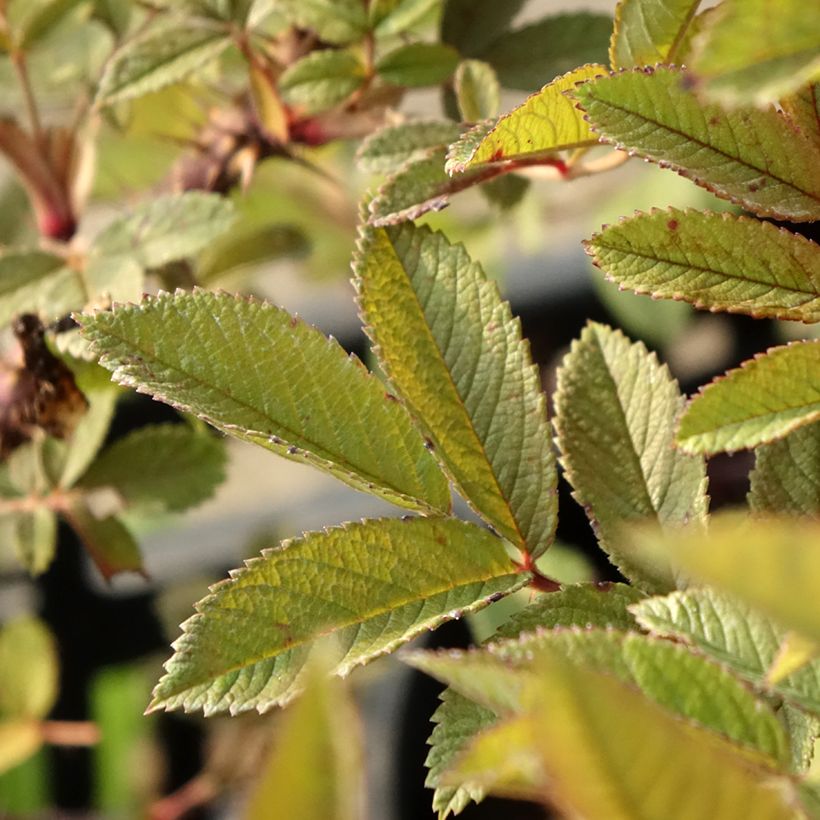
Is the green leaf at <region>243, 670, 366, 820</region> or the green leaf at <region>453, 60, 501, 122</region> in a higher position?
the green leaf at <region>453, 60, 501, 122</region>

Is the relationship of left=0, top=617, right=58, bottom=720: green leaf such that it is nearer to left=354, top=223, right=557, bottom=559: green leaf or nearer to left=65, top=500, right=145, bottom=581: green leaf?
left=65, top=500, right=145, bottom=581: green leaf

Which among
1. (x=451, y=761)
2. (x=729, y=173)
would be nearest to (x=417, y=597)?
(x=451, y=761)

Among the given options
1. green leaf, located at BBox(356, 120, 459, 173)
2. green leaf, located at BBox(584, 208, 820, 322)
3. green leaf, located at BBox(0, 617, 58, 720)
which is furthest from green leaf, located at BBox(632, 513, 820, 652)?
green leaf, located at BBox(0, 617, 58, 720)

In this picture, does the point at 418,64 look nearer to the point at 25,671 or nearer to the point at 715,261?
the point at 715,261

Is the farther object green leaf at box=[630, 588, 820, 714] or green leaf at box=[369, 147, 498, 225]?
green leaf at box=[369, 147, 498, 225]

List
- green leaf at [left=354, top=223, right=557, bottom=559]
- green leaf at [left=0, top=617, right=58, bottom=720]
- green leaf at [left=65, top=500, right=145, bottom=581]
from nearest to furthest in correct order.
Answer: green leaf at [left=354, top=223, right=557, bottom=559] → green leaf at [left=65, top=500, right=145, bottom=581] → green leaf at [left=0, top=617, right=58, bottom=720]

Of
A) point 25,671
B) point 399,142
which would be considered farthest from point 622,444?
point 25,671
